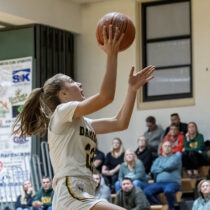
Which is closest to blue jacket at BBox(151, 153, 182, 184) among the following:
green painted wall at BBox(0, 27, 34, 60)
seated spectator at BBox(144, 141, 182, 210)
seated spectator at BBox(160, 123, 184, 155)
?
seated spectator at BBox(144, 141, 182, 210)

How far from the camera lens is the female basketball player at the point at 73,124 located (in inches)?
157

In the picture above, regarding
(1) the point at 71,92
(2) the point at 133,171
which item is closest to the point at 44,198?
(2) the point at 133,171

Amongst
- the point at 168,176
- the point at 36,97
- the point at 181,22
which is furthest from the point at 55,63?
the point at 36,97

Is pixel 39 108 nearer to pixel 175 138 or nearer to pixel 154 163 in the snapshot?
pixel 154 163

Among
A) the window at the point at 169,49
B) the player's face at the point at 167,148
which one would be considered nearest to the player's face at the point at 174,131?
the player's face at the point at 167,148

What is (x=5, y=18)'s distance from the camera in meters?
13.0

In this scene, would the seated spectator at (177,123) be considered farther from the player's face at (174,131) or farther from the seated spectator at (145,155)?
the seated spectator at (145,155)

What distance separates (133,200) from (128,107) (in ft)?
19.7

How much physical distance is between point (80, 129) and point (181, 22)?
31.8ft

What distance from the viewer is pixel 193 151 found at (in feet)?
38.3

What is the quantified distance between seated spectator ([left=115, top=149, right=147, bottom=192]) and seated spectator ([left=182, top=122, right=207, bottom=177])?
2.94 feet

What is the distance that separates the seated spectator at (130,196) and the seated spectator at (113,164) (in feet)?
5.03

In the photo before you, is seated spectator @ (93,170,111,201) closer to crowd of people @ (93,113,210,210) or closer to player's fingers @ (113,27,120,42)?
crowd of people @ (93,113,210,210)

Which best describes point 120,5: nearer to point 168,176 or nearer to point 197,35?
point 197,35
